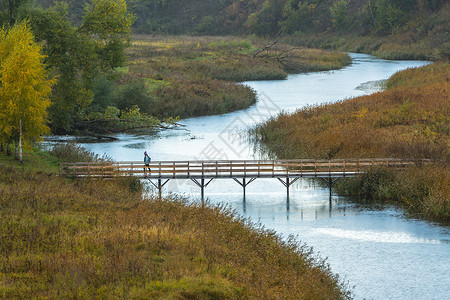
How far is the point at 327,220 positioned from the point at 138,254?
15.4 m

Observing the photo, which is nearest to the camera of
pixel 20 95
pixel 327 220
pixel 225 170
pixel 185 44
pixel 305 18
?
pixel 327 220

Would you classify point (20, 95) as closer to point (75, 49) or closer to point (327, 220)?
point (75, 49)

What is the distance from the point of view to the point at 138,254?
21.0 meters

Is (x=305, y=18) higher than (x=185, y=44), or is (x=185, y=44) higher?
(x=305, y=18)

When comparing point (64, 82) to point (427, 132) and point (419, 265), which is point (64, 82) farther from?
point (419, 265)

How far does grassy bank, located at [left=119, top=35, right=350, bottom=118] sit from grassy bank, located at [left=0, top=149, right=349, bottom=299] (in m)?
36.1

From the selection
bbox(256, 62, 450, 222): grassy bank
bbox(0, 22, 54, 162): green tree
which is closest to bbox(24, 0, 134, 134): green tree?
bbox(0, 22, 54, 162): green tree

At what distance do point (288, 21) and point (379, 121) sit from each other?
10944 centimetres

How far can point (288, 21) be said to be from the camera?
153375 mm

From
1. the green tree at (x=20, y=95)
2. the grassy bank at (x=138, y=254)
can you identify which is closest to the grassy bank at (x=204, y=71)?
the green tree at (x=20, y=95)

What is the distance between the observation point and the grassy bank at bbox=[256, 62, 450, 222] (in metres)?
35.0

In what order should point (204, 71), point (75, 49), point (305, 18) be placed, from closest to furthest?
point (75, 49), point (204, 71), point (305, 18)

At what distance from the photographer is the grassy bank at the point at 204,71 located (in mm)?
68312

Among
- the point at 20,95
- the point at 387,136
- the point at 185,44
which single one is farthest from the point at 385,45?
the point at 20,95
